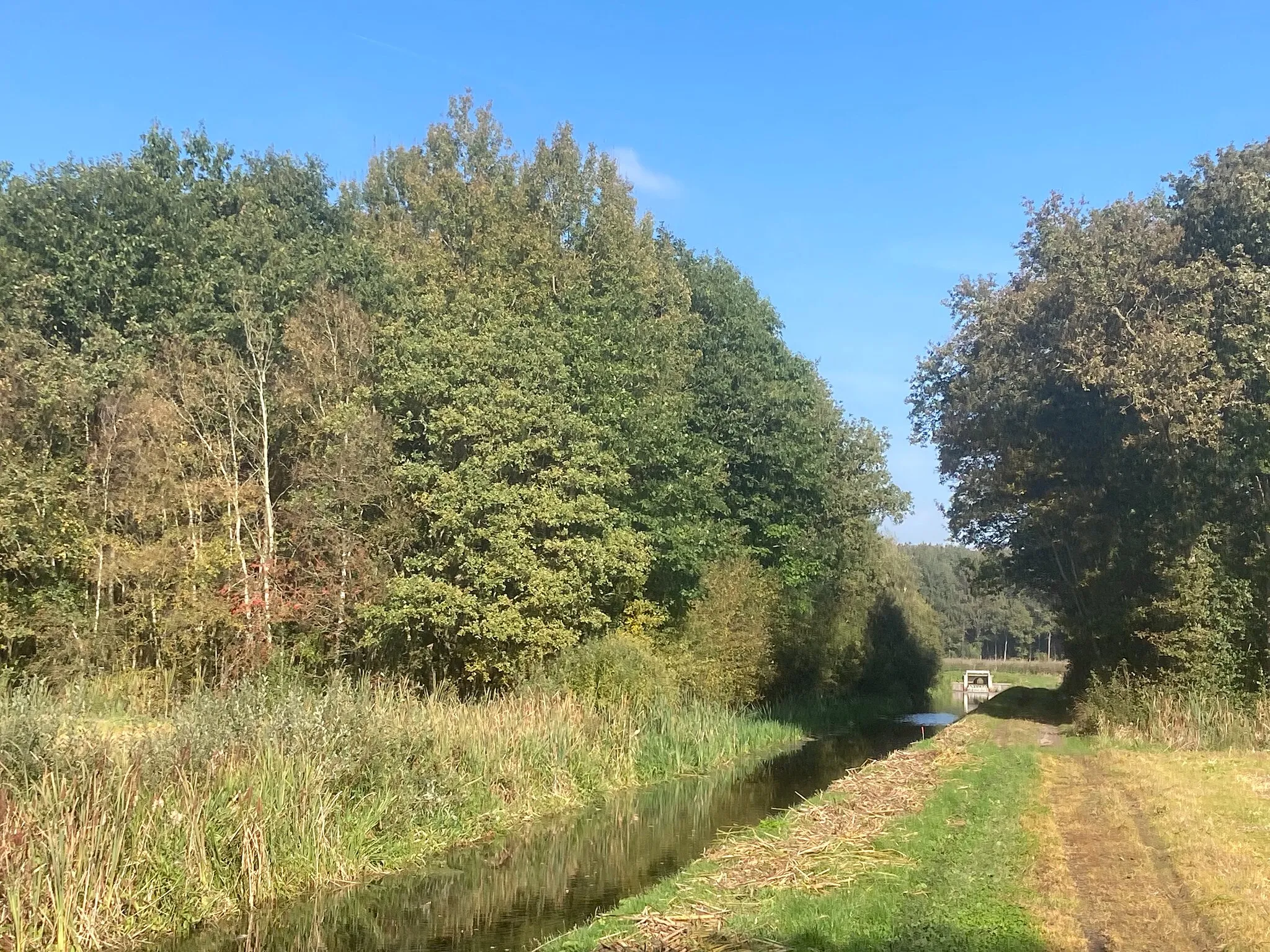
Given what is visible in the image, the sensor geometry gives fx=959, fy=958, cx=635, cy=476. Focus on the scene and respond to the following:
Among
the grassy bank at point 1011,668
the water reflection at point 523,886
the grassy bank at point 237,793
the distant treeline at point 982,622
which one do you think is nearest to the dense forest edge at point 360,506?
the grassy bank at point 237,793

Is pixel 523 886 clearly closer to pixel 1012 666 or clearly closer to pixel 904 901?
pixel 904 901

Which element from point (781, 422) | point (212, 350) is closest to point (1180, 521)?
point (781, 422)

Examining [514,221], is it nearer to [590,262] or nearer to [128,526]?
[590,262]

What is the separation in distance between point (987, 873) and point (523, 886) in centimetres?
669

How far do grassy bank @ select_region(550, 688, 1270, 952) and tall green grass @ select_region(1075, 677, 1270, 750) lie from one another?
3.24m

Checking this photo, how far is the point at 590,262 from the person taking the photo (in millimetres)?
39031

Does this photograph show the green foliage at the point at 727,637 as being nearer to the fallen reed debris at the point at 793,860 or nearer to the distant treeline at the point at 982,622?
the fallen reed debris at the point at 793,860

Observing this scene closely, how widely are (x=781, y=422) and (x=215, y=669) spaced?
2302 centimetres

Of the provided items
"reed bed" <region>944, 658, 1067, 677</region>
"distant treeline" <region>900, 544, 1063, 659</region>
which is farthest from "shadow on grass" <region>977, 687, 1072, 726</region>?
"distant treeline" <region>900, 544, 1063, 659</region>

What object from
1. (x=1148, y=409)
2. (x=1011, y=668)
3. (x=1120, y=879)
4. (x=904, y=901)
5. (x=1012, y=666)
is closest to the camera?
(x=904, y=901)

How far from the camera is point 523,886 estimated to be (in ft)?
46.3

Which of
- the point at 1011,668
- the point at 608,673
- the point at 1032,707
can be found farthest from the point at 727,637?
the point at 1011,668

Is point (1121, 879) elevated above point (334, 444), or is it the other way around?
point (334, 444)

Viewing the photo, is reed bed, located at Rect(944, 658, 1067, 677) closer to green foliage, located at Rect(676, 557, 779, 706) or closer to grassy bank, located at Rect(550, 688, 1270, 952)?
green foliage, located at Rect(676, 557, 779, 706)
